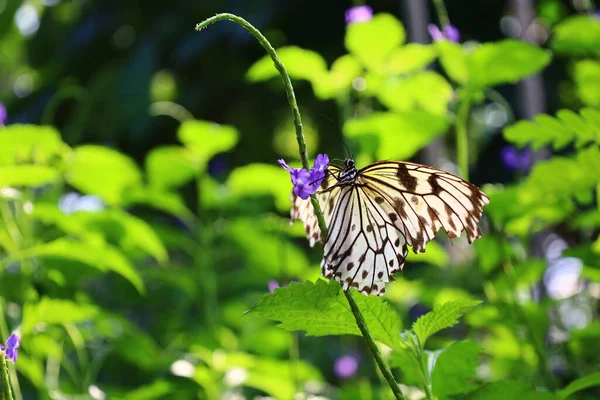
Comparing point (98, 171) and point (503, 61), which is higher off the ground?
point (503, 61)

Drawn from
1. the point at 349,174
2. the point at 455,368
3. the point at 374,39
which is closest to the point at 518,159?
the point at 374,39

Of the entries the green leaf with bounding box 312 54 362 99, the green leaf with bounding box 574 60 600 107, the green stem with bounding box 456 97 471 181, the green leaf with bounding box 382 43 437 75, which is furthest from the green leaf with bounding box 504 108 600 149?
the green leaf with bounding box 312 54 362 99

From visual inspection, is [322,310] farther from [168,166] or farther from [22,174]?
[168,166]

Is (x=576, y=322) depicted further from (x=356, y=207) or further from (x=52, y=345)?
(x=356, y=207)

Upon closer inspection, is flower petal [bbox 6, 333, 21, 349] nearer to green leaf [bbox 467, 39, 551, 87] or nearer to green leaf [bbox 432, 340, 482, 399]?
green leaf [bbox 432, 340, 482, 399]

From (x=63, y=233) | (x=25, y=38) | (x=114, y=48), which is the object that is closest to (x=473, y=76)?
(x=63, y=233)

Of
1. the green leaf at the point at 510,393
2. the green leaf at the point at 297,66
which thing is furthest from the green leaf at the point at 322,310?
the green leaf at the point at 297,66

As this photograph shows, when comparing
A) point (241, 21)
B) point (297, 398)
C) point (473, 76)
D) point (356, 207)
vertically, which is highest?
point (241, 21)
